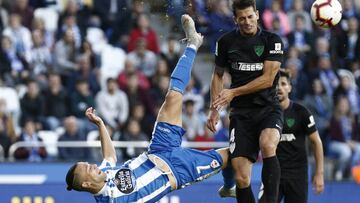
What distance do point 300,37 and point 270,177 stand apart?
7269 mm

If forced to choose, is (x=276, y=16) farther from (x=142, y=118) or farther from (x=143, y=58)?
(x=142, y=118)

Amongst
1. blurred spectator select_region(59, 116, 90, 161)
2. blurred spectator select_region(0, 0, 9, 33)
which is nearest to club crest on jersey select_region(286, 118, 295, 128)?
blurred spectator select_region(59, 116, 90, 161)

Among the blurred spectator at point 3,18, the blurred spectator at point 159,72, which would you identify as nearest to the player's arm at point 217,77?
the blurred spectator at point 159,72

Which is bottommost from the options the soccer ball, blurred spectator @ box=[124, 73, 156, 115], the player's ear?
the player's ear

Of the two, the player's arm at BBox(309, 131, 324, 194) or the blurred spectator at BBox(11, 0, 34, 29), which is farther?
the blurred spectator at BBox(11, 0, 34, 29)

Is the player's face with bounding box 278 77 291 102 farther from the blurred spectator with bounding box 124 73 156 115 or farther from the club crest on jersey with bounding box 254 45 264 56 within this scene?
the blurred spectator with bounding box 124 73 156 115

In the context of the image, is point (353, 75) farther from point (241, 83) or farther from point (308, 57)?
point (241, 83)

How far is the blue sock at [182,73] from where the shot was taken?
10875mm

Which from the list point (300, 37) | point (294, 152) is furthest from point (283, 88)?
point (300, 37)

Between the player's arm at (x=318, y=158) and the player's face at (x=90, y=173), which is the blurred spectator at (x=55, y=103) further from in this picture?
the player's face at (x=90, y=173)

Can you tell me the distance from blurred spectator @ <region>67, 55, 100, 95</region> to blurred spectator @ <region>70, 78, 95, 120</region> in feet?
0.51

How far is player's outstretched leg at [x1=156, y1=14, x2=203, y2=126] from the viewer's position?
1084 centimetres

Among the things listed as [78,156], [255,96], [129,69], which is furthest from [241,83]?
[129,69]

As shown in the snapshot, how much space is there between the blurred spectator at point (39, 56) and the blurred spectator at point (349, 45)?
4743mm
